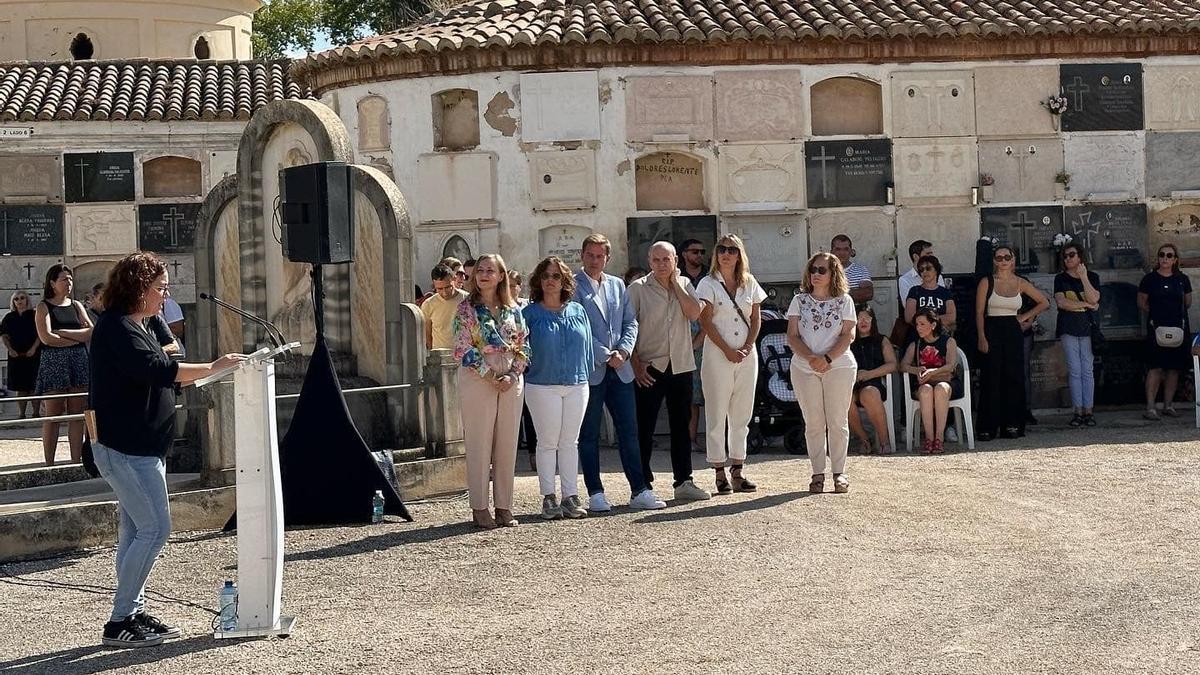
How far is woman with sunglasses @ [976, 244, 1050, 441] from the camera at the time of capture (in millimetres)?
15422

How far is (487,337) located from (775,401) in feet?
15.6

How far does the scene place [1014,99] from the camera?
18156mm

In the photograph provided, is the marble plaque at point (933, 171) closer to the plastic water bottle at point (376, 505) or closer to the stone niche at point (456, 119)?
the stone niche at point (456, 119)

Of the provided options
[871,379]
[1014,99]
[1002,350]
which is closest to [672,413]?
[871,379]

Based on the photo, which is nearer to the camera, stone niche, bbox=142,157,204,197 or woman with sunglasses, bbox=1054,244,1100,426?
woman with sunglasses, bbox=1054,244,1100,426

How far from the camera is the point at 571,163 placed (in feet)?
58.2

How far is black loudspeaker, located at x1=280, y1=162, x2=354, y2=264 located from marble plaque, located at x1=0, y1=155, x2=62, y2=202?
1506cm

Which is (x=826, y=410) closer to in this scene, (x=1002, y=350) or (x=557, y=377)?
(x=557, y=377)

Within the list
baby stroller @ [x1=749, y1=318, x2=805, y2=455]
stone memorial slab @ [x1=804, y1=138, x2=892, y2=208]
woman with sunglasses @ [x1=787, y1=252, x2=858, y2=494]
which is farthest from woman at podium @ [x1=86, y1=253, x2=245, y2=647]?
stone memorial slab @ [x1=804, y1=138, x2=892, y2=208]

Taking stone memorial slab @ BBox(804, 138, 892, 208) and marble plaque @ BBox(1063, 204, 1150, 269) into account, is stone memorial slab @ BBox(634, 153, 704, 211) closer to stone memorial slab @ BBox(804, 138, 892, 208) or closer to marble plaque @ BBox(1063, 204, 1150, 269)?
stone memorial slab @ BBox(804, 138, 892, 208)

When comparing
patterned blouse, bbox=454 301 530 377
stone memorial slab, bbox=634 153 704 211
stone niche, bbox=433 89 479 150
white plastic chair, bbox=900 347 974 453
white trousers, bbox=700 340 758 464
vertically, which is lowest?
white plastic chair, bbox=900 347 974 453

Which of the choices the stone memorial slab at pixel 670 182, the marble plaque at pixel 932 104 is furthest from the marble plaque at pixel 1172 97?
the stone memorial slab at pixel 670 182

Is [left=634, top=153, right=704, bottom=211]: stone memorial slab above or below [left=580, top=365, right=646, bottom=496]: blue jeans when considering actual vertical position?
above

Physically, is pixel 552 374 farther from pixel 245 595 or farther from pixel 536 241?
pixel 536 241
